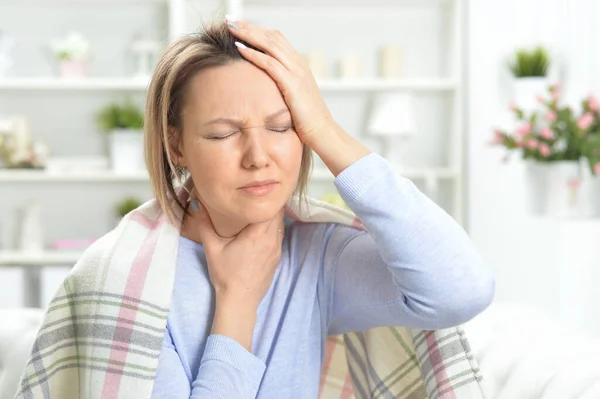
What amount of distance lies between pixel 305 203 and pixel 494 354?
0.44 m

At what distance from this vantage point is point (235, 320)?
4.25ft

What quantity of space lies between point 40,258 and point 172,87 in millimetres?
3841

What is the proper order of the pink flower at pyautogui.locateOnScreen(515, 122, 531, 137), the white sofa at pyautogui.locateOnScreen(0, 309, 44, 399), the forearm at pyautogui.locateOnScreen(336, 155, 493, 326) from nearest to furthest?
the forearm at pyautogui.locateOnScreen(336, 155, 493, 326) → the white sofa at pyautogui.locateOnScreen(0, 309, 44, 399) → the pink flower at pyautogui.locateOnScreen(515, 122, 531, 137)

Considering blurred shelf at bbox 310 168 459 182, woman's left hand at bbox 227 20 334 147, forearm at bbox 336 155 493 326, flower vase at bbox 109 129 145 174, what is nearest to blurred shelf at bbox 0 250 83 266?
flower vase at bbox 109 129 145 174

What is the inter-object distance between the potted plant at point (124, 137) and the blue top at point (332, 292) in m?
3.67

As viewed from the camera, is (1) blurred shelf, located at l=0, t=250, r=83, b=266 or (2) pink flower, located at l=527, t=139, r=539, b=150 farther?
(1) blurred shelf, located at l=0, t=250, r=83, b=266

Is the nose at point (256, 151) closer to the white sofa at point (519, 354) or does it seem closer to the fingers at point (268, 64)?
the fingers at point (268, 64)

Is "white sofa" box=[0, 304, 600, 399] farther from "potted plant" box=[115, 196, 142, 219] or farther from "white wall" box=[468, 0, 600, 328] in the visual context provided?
"potted plant" box=[115, 196, 142, 219]

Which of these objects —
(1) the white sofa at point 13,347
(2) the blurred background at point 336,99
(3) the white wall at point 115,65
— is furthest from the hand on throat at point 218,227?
(3) the white wall at point 115,65

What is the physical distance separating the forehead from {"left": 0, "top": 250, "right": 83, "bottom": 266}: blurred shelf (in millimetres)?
3781

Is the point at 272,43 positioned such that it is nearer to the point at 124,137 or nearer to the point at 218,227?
the point at 218,227

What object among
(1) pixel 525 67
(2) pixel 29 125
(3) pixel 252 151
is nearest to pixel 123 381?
(3) pixel 252 151

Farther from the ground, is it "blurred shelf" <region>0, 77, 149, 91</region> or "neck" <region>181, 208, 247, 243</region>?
"blurred shelf" <region>0, 77, 149, 91</region>

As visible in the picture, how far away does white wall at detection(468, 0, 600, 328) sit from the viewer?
4660 millimetres
